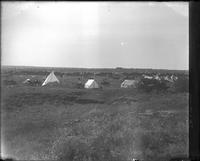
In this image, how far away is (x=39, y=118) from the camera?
6.97m

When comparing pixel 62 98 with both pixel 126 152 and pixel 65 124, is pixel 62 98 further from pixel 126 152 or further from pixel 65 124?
pixel 126 152

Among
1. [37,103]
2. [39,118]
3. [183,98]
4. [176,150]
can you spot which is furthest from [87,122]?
[183,98]

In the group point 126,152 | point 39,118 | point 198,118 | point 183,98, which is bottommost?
point 183,98

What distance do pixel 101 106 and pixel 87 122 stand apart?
2.28 meters

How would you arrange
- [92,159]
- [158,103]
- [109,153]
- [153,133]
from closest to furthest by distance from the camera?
[92,159]
[109,153]
[153,133]
[158,103]

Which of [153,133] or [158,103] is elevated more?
[153,133]

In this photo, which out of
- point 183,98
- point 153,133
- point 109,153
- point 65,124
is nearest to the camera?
point 109,153

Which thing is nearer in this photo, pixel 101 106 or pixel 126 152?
pixel 126 152

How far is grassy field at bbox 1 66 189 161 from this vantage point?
4.57m

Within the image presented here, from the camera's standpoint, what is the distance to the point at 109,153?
15.1 feet

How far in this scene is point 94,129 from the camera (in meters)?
5.94

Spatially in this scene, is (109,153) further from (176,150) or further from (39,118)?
(39,118)

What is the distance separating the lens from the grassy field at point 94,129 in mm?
4570

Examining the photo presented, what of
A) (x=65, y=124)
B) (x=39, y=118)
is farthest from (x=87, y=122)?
(x=39, y=118)
